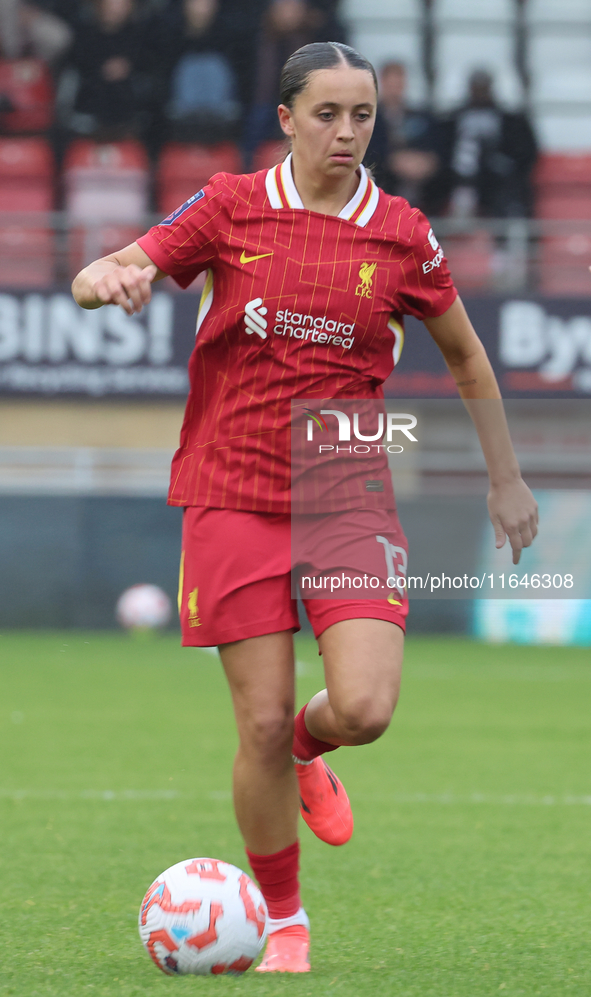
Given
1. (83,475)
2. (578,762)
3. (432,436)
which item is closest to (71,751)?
(578,762)

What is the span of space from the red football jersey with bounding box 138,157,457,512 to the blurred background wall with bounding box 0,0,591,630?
8.66 m

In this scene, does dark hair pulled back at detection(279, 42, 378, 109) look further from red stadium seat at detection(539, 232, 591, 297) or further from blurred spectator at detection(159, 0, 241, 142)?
blurred spectator at detection(159, 0, 241, 142)

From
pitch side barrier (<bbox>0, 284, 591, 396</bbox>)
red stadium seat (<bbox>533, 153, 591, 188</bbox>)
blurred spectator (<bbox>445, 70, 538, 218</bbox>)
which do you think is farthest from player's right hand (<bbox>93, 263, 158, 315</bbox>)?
red stadium seat (<bbox>533, 153, 591, 188</bbox>)

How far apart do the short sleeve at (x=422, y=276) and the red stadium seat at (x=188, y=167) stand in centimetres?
1057

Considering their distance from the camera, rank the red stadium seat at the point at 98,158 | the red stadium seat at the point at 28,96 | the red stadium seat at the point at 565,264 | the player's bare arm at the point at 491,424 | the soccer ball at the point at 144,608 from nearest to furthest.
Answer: the player's bare arm at the point at 491,424, the soccer ball at the point at 144,608, the red stadium seat at the point at 565,264, the red stadium seat at the point at 98,158, the red stadium seat at the point at 28,96

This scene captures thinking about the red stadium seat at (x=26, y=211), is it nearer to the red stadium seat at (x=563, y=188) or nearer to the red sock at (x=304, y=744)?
the red stadium seat at (x=563, y=188)

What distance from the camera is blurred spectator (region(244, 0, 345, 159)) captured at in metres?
12.9

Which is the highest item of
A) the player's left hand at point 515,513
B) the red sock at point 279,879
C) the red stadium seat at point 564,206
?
the red stadium seat at point 564,206

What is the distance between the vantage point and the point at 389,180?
12.8 metres

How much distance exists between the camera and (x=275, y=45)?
13.2 m

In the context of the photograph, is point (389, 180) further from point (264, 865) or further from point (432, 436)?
point (264, 865)

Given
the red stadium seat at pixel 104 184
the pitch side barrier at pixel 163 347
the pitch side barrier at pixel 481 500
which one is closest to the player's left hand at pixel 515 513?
the pitch side barrier at pixel 481 500

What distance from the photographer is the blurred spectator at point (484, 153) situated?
12828 millimetres

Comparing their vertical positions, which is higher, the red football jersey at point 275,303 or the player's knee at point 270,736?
the red football jersey at point 275,303
